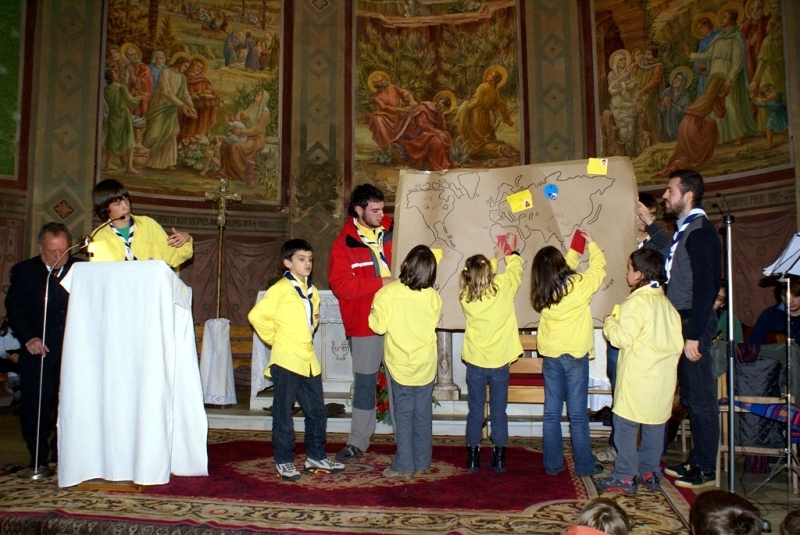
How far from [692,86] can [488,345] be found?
833 cm

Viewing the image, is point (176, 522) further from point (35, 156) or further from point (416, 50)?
point (416, 50)

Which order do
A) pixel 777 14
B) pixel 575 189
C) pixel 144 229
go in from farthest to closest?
pixel 777 14 < pixel 575 189 < pixel 144 229

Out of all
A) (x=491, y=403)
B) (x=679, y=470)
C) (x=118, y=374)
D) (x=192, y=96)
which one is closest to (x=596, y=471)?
(x=679, y=470)

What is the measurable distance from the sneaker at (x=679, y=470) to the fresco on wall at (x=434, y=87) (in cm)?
864

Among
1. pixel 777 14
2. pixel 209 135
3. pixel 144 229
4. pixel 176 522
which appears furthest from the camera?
pixel 209 135

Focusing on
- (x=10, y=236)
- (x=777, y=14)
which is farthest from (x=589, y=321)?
(x=10, y=236)

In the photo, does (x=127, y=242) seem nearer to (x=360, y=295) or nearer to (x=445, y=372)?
(x=360, y=295)

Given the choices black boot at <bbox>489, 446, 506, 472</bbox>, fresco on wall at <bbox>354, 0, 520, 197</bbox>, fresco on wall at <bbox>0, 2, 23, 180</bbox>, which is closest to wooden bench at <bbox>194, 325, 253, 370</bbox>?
fresco on wall at <bbox>354, 0, 520, 197</bbox>

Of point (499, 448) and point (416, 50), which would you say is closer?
point (499, 448)

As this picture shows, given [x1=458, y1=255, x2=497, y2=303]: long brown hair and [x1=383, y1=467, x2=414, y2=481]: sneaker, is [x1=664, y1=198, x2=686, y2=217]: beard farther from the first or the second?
[x1=383, y1=467, x2=414, y2=481]: sneaker

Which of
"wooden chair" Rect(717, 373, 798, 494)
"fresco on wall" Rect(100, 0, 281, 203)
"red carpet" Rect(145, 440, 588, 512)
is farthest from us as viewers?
"fresco on wall" Rect(100, 0, 281, 203)

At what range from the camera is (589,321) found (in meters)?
4.80

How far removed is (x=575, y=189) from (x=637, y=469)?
236cm

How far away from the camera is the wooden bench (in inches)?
396
